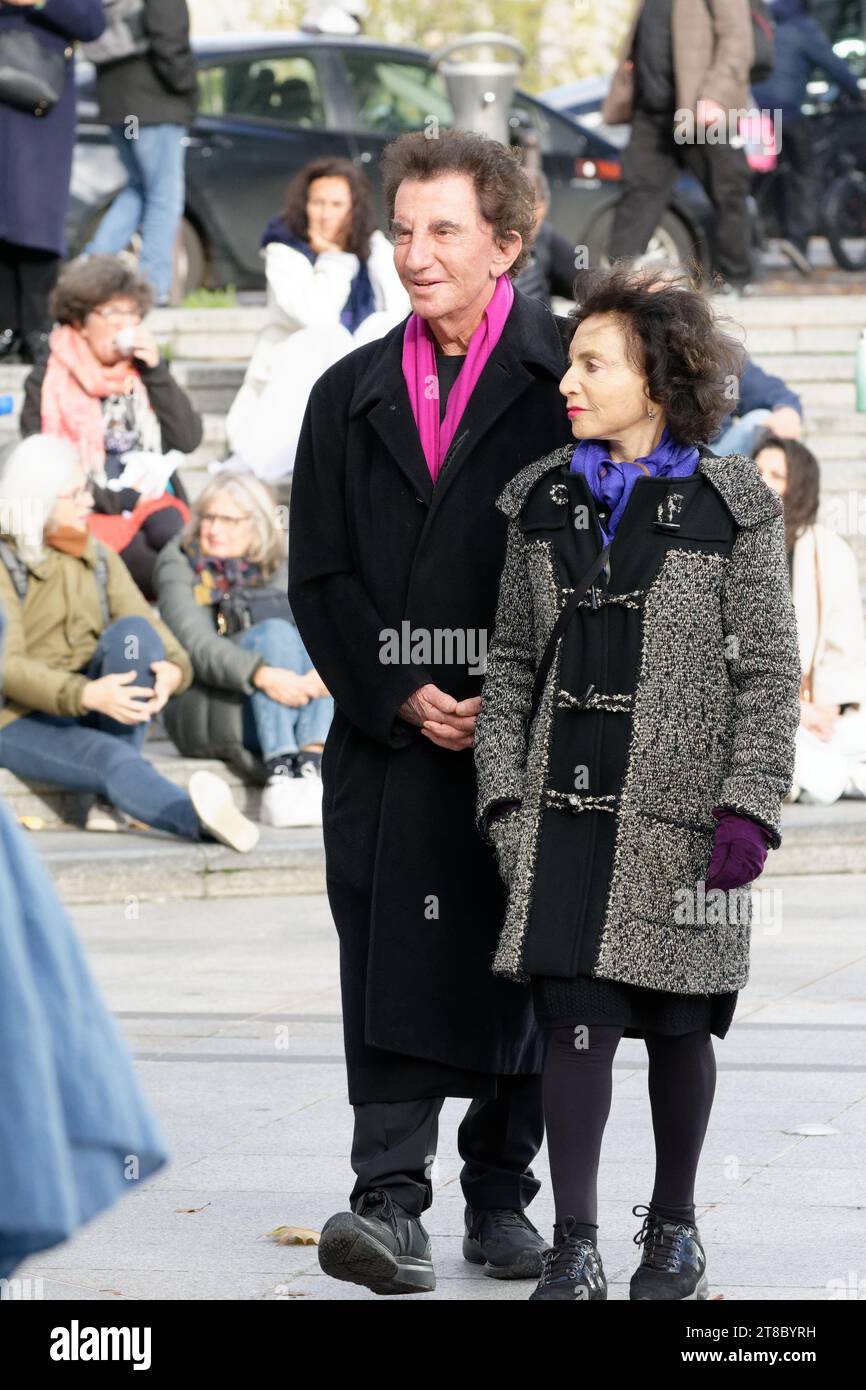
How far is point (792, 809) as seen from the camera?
31.9 ft

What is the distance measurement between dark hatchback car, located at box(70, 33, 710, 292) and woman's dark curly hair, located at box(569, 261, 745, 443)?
37.0 ft

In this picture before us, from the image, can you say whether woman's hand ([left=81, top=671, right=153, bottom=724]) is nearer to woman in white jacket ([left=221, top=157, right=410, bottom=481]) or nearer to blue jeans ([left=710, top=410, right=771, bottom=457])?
woman in white jacket ([left=221, top=157, right=410, bottom=481])

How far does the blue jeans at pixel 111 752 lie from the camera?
30.3 ft

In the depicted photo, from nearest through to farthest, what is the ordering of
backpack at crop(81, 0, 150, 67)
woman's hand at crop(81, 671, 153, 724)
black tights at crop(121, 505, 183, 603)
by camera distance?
1. woman's hand at crop(81, 671, 153, 724)
2. black tights at crop(121, 505, 183, 603)
3. backpack at crop(81, 0, 150, 67)

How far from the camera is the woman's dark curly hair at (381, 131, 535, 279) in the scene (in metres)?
4.57

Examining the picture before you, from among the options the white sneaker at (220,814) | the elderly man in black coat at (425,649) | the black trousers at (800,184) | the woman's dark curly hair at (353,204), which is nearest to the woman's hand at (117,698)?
the white sneaker at (220,814)

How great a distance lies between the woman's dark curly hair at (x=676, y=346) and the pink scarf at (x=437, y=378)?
286mm

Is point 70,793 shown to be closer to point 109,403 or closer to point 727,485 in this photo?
point 109,403

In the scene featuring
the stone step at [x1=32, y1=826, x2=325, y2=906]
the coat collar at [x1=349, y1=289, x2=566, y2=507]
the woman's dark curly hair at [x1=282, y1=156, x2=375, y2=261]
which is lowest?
the stone step at [x1=32, y1=826, x2=325, y2=906]

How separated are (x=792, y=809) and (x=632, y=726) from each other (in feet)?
18.4

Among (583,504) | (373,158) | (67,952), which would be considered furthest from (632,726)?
(373,158)

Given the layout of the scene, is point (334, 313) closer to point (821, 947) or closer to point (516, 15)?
point (821, 947)

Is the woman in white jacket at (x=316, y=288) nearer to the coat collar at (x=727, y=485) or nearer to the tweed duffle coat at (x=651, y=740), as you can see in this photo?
the coat collar at (x=727, y=485)

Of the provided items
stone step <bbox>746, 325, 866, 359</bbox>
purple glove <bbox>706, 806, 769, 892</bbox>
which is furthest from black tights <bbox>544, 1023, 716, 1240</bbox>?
stone step <bbox>746, 325, 866, 359</bbox>
